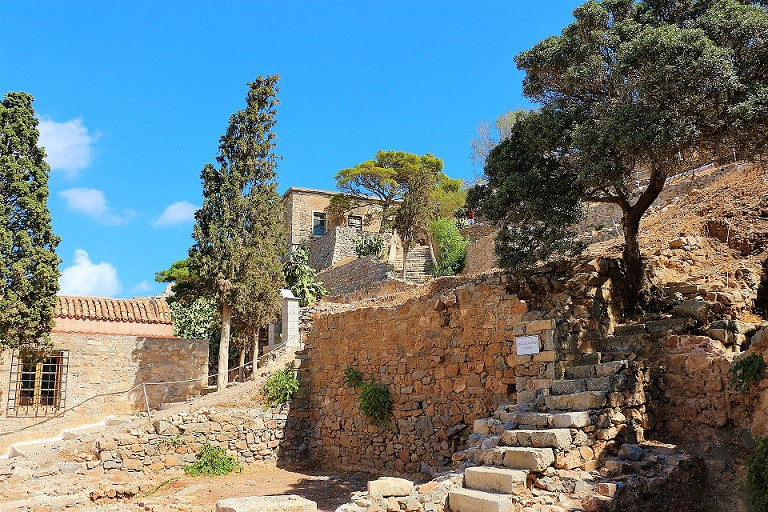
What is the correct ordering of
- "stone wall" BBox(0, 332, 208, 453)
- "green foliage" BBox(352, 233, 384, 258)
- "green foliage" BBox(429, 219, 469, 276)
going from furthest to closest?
"green foliage" BBox(352, 233, 384, 258) < "green foliage" BBox(429, 219, 469, 276) < "stone wall" BBox(0, 332, 208, 453)

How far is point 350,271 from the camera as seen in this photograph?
98.6 ft

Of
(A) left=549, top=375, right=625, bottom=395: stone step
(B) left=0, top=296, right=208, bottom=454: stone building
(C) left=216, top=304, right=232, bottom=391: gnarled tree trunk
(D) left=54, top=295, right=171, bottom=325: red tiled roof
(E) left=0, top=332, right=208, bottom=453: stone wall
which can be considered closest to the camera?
(A) left=549, top=375, right=625, bottom=395: stone step

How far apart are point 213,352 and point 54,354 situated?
753 centimetres

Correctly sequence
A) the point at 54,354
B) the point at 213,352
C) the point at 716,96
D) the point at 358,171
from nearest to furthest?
1. the point at 716,96
2. the point at 54,354
3. the point at 213,352
4. the point at 358,171

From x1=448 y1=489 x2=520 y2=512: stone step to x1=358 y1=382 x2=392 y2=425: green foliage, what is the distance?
5.29 metres

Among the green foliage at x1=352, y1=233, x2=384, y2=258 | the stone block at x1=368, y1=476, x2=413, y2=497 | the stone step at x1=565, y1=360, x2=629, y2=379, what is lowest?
the stone block at x1=368, y1=476, x2=413, y2=497

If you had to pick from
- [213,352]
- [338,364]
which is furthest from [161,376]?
[338,364]

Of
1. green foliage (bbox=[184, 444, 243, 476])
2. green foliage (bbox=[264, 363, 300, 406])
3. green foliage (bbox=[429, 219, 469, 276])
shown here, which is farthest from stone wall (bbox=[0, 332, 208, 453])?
green foliage (bbox=[429, 219, 469, 276])

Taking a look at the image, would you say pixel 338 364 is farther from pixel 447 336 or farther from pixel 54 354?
pixel 54 354

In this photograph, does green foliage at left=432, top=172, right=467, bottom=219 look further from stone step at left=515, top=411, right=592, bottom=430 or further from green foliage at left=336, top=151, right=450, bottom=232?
stone step at left=515, top=411, right=592, bottom=430

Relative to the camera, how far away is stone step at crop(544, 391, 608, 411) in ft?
23.7

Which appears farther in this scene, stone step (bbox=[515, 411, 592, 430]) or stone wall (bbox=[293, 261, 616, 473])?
stone wall (bbox=[293, 261, 616, 473])

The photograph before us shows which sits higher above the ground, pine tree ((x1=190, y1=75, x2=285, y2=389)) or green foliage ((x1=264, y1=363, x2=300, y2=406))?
pine tree ((x1=190, y1=75, x2=285, y2=389))

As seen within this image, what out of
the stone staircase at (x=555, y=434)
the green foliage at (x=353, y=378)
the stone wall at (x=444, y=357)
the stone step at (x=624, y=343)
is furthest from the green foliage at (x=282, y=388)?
the stone step at (x=624, y=343)
